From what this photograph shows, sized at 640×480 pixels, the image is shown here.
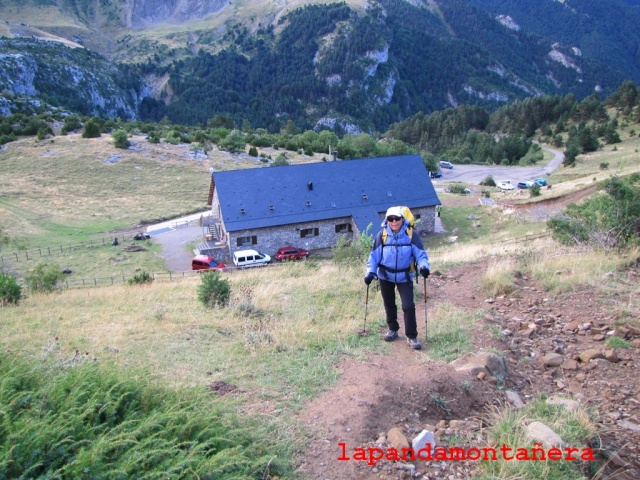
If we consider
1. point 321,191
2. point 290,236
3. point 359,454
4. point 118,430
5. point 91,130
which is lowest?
point 359,454

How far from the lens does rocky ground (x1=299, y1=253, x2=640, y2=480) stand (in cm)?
431

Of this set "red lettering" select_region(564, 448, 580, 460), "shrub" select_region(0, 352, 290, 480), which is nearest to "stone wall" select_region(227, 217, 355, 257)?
"shrub" select_region(0, 352, 290, 480)

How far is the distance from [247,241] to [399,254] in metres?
23.4

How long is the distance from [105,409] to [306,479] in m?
1.86

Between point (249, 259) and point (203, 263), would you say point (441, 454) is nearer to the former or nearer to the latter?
point (203, 263)

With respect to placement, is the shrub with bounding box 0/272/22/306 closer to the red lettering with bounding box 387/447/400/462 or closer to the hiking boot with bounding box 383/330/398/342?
the hiking boot with bounding box 383/330/398/342

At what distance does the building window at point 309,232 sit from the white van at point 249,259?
11.6 ft

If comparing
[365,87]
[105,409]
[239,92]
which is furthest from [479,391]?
[365,87]

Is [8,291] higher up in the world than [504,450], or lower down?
higher up

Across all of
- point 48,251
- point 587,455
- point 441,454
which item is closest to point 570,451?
point 587,455

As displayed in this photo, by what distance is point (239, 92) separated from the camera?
16338cm

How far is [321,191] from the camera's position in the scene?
104ft

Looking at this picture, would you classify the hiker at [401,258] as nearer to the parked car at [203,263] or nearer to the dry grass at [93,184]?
the parked car at [203,263]

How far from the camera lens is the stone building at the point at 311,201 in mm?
29453
